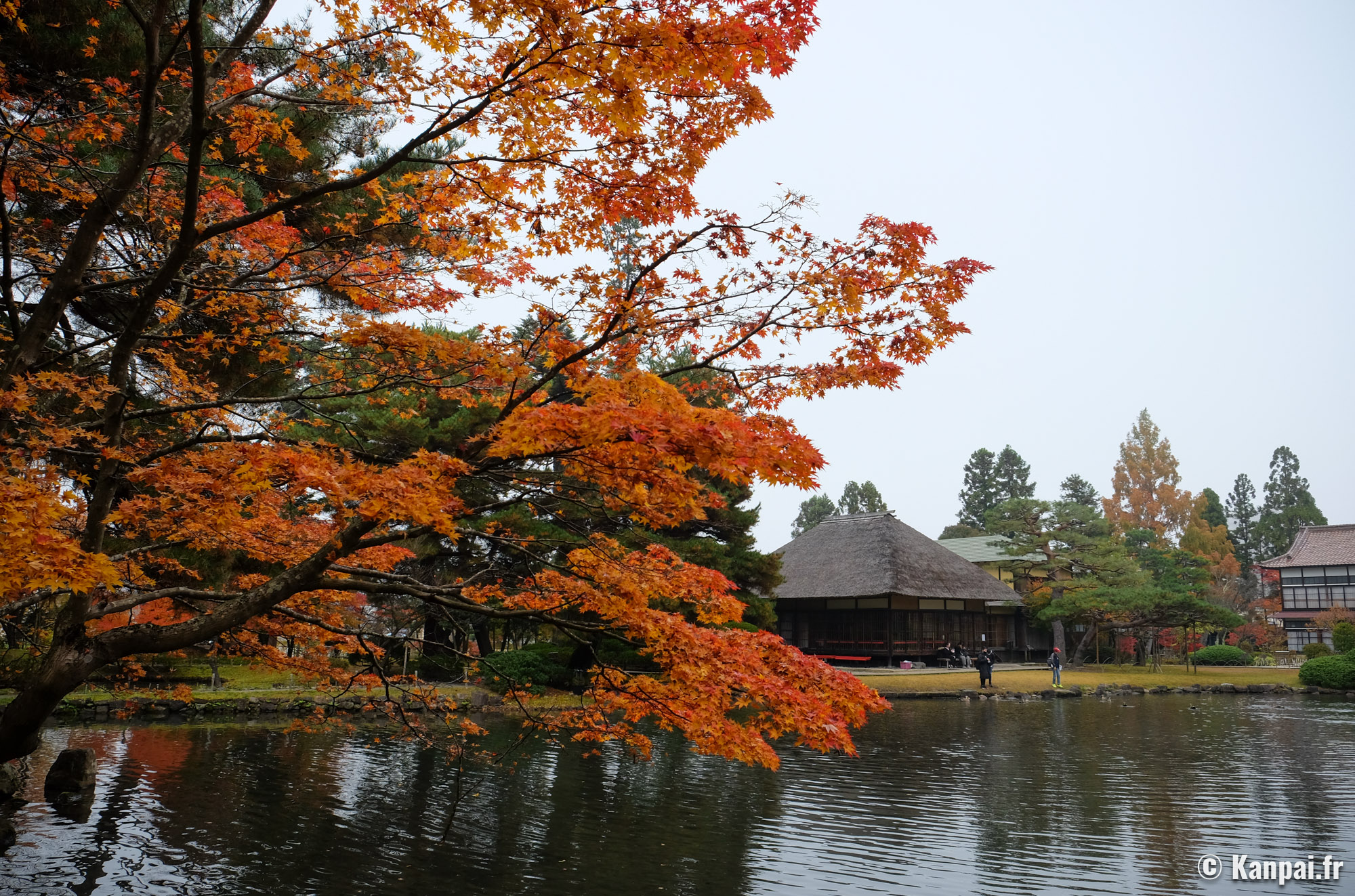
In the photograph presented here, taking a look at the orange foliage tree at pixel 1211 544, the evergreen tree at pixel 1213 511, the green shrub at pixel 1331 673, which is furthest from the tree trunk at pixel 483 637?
the evergreen tree at pixel 1213 511

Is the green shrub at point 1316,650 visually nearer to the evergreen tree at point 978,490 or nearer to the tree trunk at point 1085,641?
the tree trunk at point 1085,641

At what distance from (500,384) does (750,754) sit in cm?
341

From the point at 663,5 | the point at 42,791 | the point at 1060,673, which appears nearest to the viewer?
the point at 663,5

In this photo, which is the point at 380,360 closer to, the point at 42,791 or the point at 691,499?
the point at 691,499

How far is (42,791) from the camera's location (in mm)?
9695

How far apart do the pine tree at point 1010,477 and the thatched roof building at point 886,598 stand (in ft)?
107

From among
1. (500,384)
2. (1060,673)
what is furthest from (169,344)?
(1060,673)

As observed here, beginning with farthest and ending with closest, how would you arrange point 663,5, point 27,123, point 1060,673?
point 1060,673 → point 27,123 → point 663,5

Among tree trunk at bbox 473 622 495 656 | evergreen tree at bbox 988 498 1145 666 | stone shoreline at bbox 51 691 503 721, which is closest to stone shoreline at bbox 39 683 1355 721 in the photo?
stone shoreline at bbox 51 691 503 721

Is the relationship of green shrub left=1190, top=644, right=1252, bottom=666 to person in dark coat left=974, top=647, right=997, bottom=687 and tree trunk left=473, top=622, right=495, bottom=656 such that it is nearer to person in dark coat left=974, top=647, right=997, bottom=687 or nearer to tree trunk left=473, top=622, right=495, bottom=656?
person in dark coat left=974, top=647, right=997, bottom=687

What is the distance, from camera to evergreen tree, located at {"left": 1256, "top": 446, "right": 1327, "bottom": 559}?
5841 cm

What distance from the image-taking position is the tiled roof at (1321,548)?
42.8 meters

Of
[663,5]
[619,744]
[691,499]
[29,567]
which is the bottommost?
[619,744]

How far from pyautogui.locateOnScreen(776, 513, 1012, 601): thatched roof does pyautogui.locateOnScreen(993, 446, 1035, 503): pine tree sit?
34267 mm
